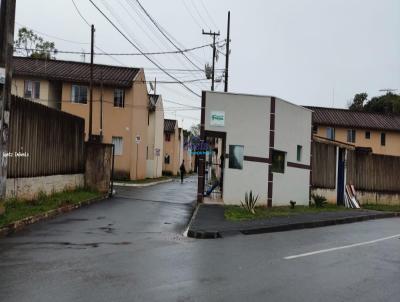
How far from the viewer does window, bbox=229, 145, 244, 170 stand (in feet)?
74.2

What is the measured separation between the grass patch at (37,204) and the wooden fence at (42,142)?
2.72ft

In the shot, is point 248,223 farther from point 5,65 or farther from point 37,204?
point 5,65

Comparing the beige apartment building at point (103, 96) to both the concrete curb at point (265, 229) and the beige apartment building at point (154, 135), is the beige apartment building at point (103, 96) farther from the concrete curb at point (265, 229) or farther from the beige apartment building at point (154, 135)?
the concrete curb at point (265, 229)

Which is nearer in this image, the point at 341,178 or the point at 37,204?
the point at 37,204

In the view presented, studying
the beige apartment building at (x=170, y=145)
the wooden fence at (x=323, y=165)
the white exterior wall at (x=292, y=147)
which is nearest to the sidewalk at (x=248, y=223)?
the white exterior wall at (x=292, y=147)

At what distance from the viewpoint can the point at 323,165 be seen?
90.5 feet

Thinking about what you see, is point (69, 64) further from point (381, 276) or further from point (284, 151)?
point (381, 276)

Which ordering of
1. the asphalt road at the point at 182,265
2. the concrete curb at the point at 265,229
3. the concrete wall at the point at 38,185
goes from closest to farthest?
1. the asphalt road at the point at 182,265
2. the concrete curb at the point at 265,229
3. the concrete wall at the point at 38,185

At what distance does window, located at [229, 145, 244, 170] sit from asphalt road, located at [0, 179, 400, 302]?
718cm

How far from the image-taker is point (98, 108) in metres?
41.2

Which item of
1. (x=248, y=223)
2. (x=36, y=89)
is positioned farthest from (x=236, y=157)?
(x=36, y=89)

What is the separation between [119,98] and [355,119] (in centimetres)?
2954

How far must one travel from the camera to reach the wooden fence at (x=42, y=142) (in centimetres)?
1617

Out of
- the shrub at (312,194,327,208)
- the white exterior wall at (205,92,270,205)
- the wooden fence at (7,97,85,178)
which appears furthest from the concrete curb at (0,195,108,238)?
the shrub at (312,194,327,208)
